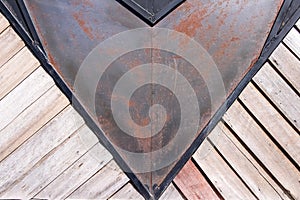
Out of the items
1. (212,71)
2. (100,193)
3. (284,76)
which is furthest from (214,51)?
(100,193)

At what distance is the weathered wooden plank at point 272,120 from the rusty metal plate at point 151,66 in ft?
0.27

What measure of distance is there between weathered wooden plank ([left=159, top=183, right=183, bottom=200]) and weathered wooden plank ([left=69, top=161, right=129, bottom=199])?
159 mm

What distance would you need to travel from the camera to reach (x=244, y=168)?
1.54 meters

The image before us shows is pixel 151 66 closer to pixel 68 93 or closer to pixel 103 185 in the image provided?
pixel 68 93

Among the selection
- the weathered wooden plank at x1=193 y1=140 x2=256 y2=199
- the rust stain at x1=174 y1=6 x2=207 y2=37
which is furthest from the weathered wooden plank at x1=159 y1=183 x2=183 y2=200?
the rust stain at x1=174 y1=6 x2=207 y2=37

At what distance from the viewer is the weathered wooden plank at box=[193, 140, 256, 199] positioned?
154cm

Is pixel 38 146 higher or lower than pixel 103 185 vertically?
higher

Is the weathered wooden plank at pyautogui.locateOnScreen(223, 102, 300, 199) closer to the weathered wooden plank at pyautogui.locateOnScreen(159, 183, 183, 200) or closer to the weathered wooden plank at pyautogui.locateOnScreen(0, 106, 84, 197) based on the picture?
the weathered wooden plank at pyautogui.locateOnScreen(159, 183, 183, 200)

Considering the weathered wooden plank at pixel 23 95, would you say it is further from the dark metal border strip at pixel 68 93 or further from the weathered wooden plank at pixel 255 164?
the weathered wooden plank at pixel 255 164

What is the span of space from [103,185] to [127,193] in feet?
0.31

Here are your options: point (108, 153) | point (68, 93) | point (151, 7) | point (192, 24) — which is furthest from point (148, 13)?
point (108, 153)

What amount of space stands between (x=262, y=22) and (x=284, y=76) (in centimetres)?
23

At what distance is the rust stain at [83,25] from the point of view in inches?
56.1

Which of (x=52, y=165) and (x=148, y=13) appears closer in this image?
(x=148, y=13)
